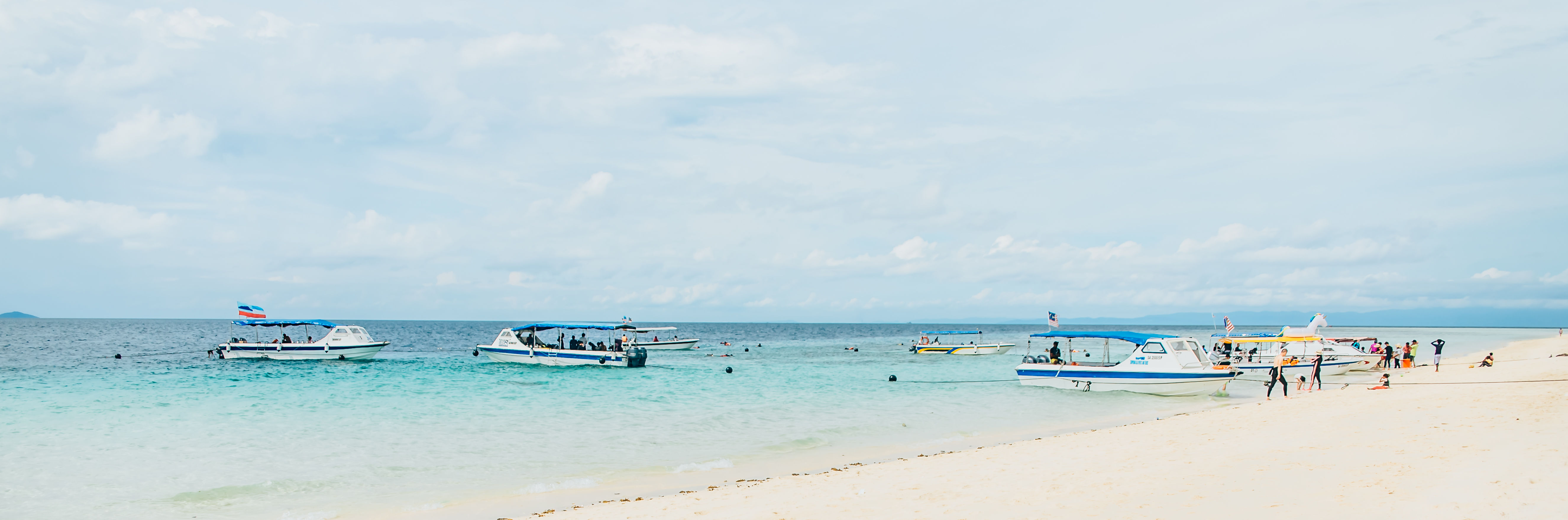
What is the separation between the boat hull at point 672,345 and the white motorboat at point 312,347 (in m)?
24.5

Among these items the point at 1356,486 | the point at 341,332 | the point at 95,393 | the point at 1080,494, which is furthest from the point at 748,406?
the point at 341,332

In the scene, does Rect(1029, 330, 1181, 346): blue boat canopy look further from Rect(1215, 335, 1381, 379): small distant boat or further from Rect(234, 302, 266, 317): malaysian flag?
Rect(234, 302, 266, 317): malaysian flag

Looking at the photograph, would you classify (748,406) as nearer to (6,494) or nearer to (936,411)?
(936,411)

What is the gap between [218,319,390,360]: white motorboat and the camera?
5250cm

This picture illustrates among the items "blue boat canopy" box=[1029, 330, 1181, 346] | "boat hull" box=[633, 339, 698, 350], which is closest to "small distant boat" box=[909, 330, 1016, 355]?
"boat hull" box=[633, 339, 698, 350]

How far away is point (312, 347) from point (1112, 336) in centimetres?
4864

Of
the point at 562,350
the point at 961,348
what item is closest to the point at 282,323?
the point at 562,350

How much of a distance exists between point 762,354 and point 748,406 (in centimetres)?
4293

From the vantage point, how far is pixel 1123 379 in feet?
104

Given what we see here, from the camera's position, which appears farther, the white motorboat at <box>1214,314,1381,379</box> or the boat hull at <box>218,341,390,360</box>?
the boat hull at <box>218,341,390,360</box>

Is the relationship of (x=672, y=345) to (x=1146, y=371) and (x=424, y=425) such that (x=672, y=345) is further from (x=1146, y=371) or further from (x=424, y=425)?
(x=424, y=425)

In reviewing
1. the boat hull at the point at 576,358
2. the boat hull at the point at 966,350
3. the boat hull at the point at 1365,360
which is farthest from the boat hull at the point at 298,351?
the boat hull at the point at 1365,360

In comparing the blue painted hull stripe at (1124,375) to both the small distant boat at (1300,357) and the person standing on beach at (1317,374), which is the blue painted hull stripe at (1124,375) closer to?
the person standing on beach at (1317,374)

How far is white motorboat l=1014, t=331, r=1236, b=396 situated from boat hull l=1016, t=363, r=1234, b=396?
0.02m
